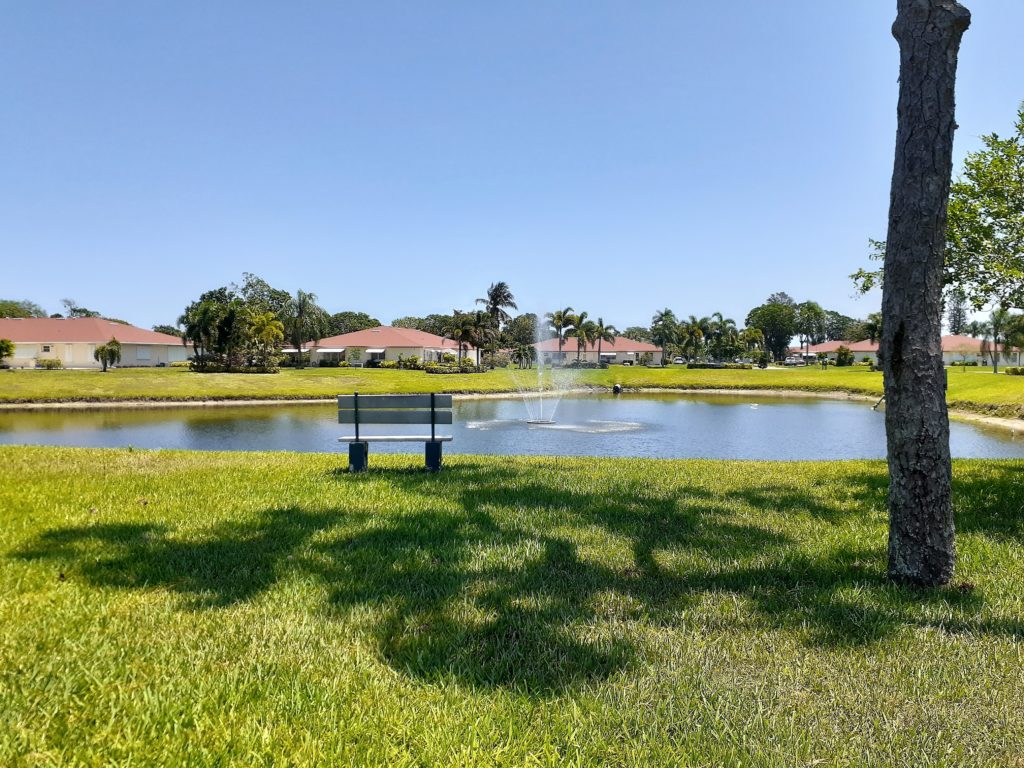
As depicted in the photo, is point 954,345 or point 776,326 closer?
point 954,345

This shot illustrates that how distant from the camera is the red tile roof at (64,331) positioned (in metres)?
58.2

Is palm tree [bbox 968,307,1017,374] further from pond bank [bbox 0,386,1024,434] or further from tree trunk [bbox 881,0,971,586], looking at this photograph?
tree trunk [bbox 881,0,971,586]

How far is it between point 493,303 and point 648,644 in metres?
77.0

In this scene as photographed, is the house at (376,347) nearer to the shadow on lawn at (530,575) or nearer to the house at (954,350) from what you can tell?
the house at (954,350)

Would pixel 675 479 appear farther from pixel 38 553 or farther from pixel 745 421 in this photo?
pixel 745 421

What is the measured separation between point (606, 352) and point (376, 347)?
41.9 m

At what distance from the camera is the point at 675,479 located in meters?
7.77

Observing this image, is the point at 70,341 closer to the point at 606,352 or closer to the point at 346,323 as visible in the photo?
the point at 346,323

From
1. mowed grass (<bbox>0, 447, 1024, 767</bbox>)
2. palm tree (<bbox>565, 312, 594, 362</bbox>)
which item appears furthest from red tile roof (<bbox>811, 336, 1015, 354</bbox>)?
mowed grass (<bbox>0, 447, 1024, 767</bbox>)

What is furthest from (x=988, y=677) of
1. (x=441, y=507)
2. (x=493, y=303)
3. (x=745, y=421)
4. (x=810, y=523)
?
(x=493, y=303)

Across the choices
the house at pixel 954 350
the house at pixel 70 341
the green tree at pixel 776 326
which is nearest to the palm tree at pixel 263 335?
the house at pixel 70 341

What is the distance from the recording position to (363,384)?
46938mm

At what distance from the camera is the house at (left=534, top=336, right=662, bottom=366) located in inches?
3949

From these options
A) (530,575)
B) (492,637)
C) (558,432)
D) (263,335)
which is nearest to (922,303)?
(530,575)
